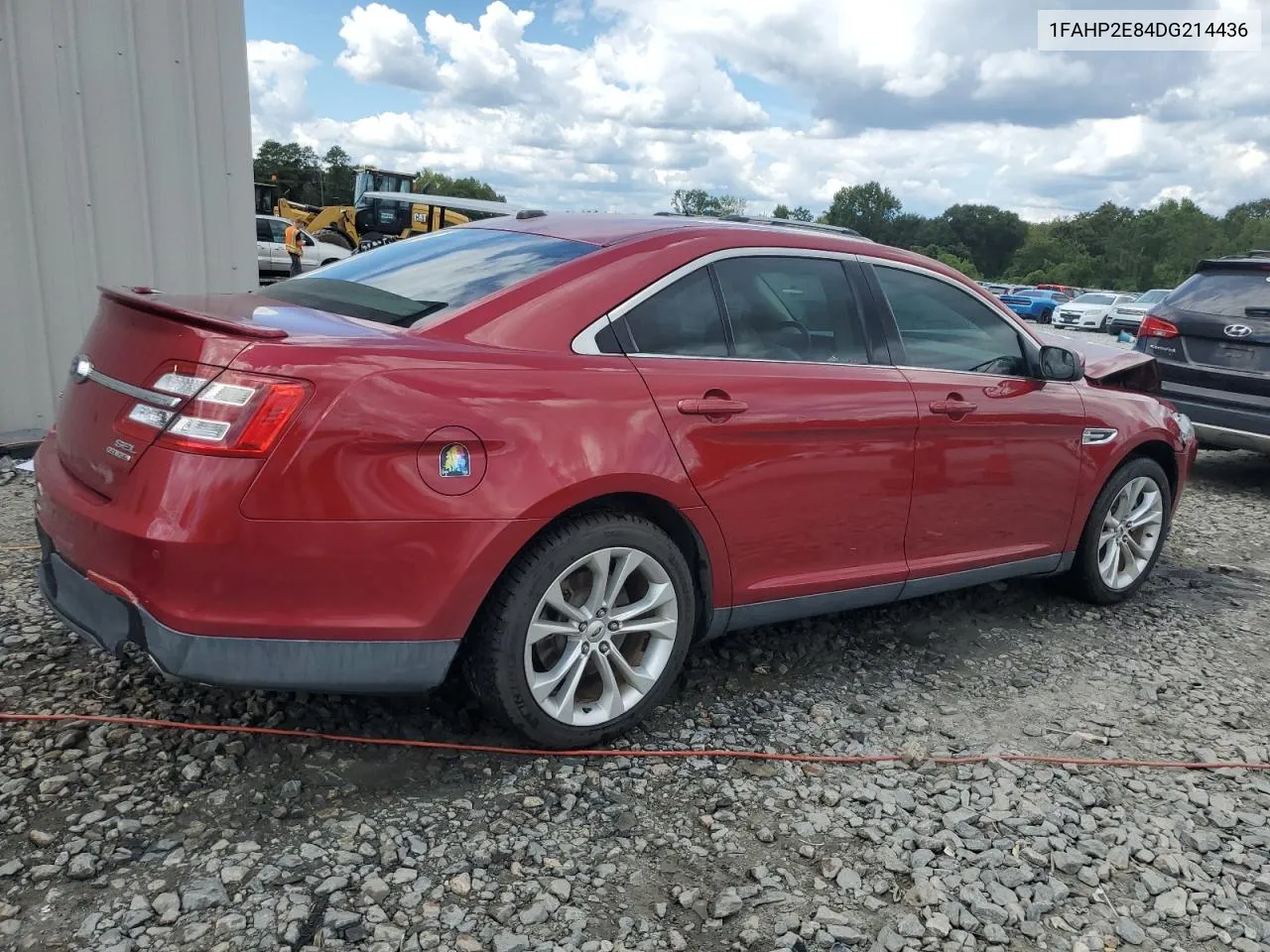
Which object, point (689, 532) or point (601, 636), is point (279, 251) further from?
point (601, 636)

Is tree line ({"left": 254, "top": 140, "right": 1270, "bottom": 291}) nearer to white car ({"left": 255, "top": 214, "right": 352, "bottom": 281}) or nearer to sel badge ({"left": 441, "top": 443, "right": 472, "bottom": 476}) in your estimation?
white car ({"left": 255, "top": 214, "right": 352, "bottom": 281})

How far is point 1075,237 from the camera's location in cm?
10725

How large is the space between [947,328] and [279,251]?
20.4m

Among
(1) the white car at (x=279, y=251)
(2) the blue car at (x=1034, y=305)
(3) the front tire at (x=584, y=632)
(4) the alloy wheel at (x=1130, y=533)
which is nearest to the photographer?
(3) the front tire at (x=584, y=632)

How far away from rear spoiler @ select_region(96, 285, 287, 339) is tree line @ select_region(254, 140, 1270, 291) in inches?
3073

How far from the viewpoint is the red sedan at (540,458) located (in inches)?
95.2

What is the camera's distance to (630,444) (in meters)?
2.86

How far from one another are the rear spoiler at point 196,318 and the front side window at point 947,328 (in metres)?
2.26

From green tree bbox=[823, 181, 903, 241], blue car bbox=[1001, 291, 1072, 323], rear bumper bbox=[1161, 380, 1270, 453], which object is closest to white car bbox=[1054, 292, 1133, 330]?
blue car bbox=[1001, 291, 1072, 323]

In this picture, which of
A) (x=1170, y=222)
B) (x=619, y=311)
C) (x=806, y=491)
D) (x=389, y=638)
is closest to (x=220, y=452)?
(x=389, y=638)

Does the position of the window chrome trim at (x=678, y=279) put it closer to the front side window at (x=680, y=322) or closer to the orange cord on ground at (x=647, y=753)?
the front side window at (x=680, y=322)

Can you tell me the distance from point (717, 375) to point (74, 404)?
1.84m

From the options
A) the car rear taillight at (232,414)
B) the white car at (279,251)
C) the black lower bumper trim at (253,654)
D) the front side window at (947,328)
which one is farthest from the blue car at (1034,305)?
the car rear taillight at (232,414)

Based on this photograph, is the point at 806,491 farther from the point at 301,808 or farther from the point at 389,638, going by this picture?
the point at 301,808
